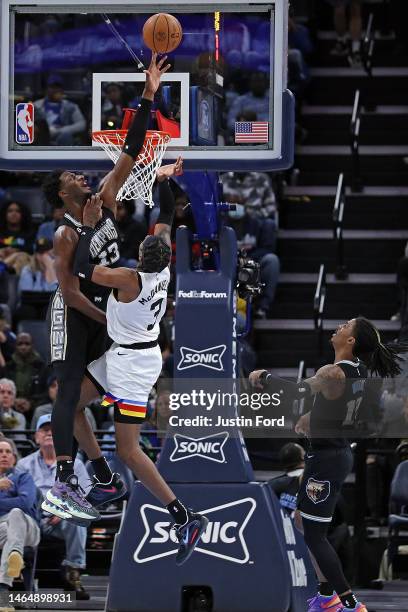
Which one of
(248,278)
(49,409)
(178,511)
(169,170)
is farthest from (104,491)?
(49,409)

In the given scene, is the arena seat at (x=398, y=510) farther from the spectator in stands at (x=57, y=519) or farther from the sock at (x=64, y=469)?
the sock at (x=64, y=469)

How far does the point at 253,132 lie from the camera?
9.95 metres

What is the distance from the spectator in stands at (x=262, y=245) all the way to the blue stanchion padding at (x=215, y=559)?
4.75 meters

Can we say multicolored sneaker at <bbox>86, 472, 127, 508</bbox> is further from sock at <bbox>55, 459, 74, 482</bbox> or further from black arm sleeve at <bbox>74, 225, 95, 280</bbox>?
black arm sleeve at <bbox>74, 225, 95, 280</bbox>

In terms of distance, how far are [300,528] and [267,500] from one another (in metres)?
0.74

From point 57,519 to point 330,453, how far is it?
3.28 meters

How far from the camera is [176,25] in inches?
378

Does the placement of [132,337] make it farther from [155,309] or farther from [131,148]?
[131,148]

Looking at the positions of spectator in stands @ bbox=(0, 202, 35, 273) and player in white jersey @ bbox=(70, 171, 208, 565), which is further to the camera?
spectator in stands @ bbox=(0, 202, 35, 273)

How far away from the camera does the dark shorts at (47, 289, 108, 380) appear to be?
364 inches

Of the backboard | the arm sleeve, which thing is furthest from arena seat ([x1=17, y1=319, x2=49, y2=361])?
the backboard

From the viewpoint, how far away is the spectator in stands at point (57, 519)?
12492 millimetres

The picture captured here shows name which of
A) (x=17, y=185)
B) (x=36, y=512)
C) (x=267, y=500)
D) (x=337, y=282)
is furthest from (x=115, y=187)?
(x=17, y=185)

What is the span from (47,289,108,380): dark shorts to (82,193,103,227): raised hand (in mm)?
500
